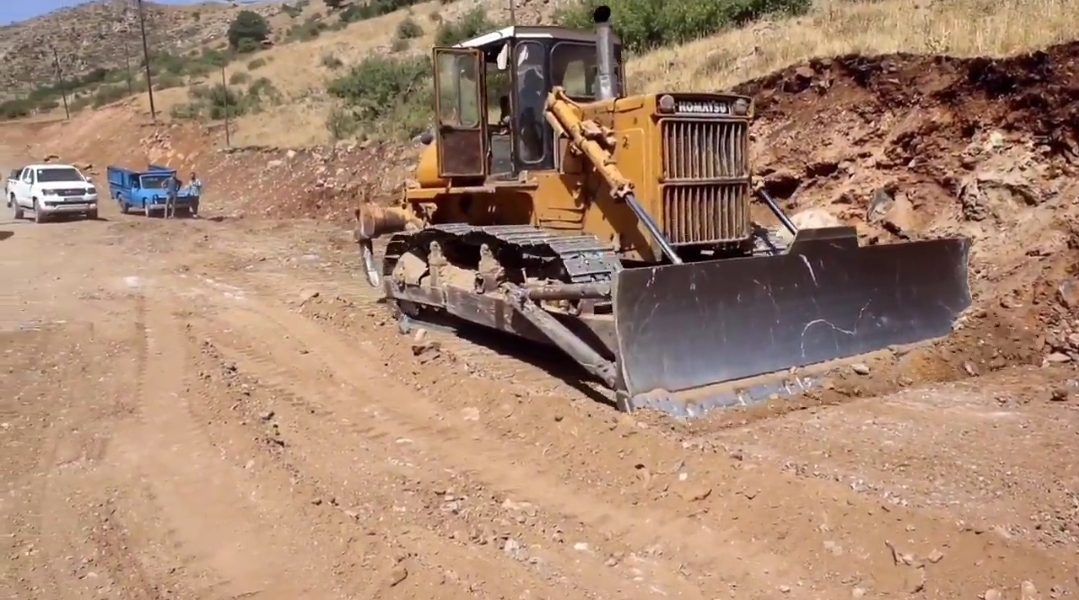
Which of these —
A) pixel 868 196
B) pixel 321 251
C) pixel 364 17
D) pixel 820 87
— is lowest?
pixel 321 251

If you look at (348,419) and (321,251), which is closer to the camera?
(348,419)

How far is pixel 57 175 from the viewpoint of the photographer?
24.7 metres

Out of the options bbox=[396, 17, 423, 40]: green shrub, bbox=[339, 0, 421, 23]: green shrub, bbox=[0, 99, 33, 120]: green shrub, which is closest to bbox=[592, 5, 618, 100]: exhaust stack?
bbox=[396, 17, 423, 40]: green shrub

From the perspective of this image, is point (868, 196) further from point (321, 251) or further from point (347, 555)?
point (321, 251)

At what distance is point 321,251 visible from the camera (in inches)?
662

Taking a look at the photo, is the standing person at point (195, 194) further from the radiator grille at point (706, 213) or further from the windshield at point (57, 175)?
the radiator grille at point (706, 213)

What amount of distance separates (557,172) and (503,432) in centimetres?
286

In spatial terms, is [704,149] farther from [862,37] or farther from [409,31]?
[409,31]

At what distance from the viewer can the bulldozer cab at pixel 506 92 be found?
8.80 meters

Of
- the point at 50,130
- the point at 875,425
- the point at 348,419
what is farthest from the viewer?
the point at 50,130

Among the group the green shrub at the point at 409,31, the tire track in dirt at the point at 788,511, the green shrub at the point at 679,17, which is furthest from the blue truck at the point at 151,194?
the green shrub at the point at 409,31

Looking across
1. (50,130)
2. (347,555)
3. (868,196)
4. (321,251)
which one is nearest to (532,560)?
(347,555)

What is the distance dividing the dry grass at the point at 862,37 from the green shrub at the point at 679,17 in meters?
1.17

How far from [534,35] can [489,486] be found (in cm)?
472
